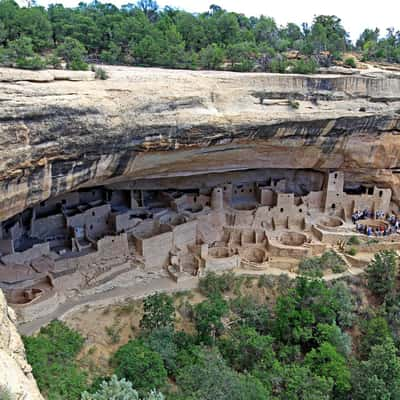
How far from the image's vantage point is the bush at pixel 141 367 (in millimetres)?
8672

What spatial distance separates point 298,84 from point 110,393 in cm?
861

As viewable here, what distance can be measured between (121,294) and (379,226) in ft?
29.8

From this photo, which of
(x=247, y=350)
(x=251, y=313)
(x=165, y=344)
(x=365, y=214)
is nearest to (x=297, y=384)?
(x=247, y=350)

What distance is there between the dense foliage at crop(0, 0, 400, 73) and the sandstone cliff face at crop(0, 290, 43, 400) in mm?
6106

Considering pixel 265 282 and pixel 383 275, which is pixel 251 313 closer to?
pixel 265 282

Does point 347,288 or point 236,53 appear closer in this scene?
point 347,288

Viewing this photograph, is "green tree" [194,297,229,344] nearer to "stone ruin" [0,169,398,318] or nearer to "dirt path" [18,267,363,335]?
"dirt path" [18,267,363,335]

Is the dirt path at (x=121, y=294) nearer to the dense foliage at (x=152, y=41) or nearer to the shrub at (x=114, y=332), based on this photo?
the shrub at (x=114, y=332)

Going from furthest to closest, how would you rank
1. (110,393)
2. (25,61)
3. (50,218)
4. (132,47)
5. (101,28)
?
(101,28)
(132,47)
(50,218)
(25,61)
(110,393)

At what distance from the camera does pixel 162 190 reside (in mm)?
14781

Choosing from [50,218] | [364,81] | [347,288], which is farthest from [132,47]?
[347,288]

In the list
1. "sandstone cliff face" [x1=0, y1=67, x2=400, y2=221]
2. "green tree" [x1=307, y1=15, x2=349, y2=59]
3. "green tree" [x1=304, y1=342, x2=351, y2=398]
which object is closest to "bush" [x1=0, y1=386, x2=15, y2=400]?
"sandstone cliff face" [x1=0, y1=67, x2=400, y2=221]

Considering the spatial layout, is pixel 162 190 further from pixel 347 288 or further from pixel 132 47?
pixel 347 288

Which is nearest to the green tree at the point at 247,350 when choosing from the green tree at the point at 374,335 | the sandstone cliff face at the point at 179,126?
the green tree at the point at 374,335
